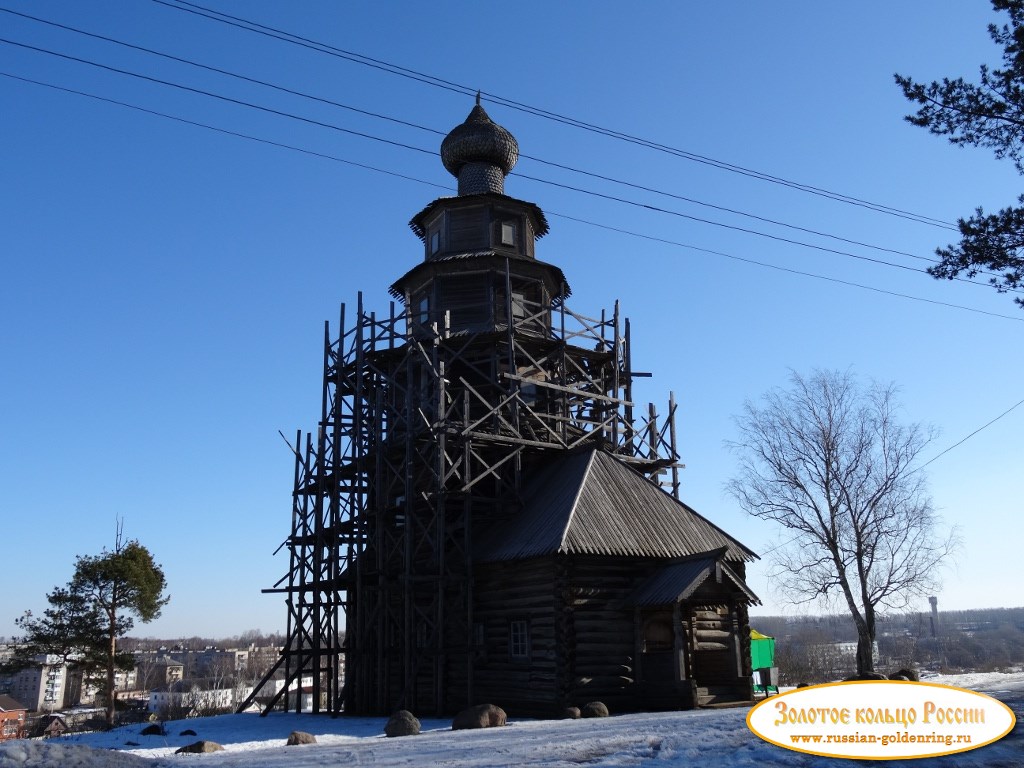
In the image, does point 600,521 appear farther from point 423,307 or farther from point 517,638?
point 423,307

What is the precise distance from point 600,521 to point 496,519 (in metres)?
4.09

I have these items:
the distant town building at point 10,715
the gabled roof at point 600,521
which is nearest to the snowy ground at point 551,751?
the gabled roof at point 600,521

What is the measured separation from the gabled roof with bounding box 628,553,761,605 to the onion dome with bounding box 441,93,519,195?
53.8 feet

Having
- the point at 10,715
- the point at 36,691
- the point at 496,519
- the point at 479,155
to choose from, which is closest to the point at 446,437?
the point at 496,519

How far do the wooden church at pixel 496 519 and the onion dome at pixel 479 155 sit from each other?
0.08 m

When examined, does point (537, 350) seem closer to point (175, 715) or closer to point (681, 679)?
point (681, 679)

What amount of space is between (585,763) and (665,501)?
1540 centimetres

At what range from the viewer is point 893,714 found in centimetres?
858

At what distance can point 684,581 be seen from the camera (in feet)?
64.3

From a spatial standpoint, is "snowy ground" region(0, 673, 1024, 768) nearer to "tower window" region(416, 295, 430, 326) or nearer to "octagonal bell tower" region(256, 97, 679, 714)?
"octagonal bell tower" region(256, 97, 679, 714)

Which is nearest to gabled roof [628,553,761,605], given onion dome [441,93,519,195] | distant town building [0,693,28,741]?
onion dome [441,93,519,195]

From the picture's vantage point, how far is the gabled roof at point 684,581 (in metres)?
19.3

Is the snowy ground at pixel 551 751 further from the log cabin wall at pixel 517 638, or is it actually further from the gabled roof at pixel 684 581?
the gabled roof at pixel 684 581

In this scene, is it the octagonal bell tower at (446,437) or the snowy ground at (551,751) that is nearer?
the snowy ground at (551,751)
